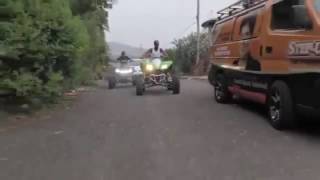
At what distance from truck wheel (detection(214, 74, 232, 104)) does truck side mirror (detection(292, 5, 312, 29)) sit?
5.66 metres

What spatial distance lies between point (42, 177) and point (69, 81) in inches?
410

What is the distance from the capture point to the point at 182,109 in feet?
50.7

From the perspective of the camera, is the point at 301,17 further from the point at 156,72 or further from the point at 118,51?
the point at 118,51

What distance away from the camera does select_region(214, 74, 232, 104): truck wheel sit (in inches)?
647

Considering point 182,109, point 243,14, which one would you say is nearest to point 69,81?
point 182,109

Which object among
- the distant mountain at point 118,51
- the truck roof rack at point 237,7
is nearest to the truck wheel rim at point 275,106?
the truck roof rack at point 237,7

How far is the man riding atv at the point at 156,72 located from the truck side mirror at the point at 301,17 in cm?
1046

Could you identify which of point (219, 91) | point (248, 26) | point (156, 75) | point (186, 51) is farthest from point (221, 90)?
point (186, 51)

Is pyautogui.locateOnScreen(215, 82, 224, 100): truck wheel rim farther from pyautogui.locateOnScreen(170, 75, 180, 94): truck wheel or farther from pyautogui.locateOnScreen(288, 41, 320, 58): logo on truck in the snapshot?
pyautogui.locateOnScreen(288, 41, 320, 58): logo on truck

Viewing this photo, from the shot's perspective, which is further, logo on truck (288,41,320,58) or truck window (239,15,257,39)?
truck window (239,15,257,39)

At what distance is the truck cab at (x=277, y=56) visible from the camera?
10430mm

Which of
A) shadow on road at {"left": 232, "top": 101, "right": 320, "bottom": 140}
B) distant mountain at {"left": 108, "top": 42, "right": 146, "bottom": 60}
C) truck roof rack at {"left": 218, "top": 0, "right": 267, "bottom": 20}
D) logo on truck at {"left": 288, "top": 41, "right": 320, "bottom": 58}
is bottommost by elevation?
distant mountain at {"left": 108, "top": 42, "right": 146, "bottom": 60}

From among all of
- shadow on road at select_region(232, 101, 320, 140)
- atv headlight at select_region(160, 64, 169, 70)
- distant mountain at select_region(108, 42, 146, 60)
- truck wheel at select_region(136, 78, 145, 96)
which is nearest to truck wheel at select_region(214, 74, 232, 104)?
shadow on road at select_region(232, 101, 320, 140)

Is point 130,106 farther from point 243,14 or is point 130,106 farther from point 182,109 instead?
point 243,14
